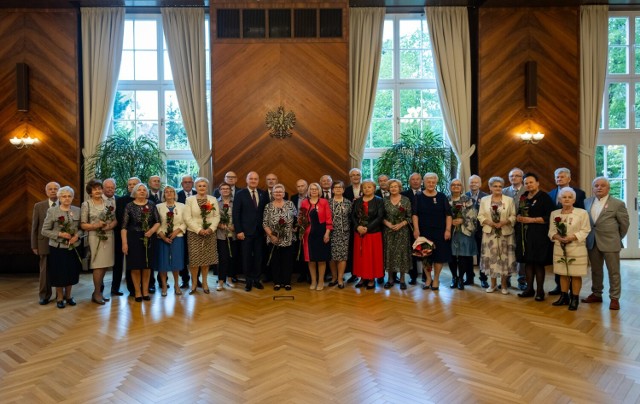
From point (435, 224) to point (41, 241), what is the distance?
5.33 metres

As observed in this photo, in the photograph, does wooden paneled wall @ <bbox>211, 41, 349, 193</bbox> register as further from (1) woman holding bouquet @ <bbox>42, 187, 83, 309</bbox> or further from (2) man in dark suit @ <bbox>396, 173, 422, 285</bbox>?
(1) woman holding bouquet @ <bbox>42, 187, 83, 309</bbox>

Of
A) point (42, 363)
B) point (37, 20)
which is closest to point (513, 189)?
point (42, 363)

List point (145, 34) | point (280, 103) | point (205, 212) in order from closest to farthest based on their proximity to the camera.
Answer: point (205, 212)
point (280, 103)
point (145, 34)

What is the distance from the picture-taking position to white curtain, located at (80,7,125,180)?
8.52m

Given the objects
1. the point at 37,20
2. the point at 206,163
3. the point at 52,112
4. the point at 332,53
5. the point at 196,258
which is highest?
the point at 37,20

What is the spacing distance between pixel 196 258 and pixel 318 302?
1796 millimetres

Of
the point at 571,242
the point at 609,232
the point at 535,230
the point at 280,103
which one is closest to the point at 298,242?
the point at 280,103

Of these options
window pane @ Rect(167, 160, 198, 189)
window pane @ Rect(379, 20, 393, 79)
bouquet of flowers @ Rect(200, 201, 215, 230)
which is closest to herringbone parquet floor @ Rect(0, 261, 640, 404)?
bouquet of flowers @ Rect(200, 201, 215, 230)

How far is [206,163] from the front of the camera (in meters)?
8.68

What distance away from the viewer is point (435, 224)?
6.56 m

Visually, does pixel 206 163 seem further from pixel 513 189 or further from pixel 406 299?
pixel 513 189

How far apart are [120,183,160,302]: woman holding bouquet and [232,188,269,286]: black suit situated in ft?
3.67

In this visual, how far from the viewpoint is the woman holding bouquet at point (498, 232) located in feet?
20.4

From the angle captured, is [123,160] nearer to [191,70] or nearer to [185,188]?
[185,188]
